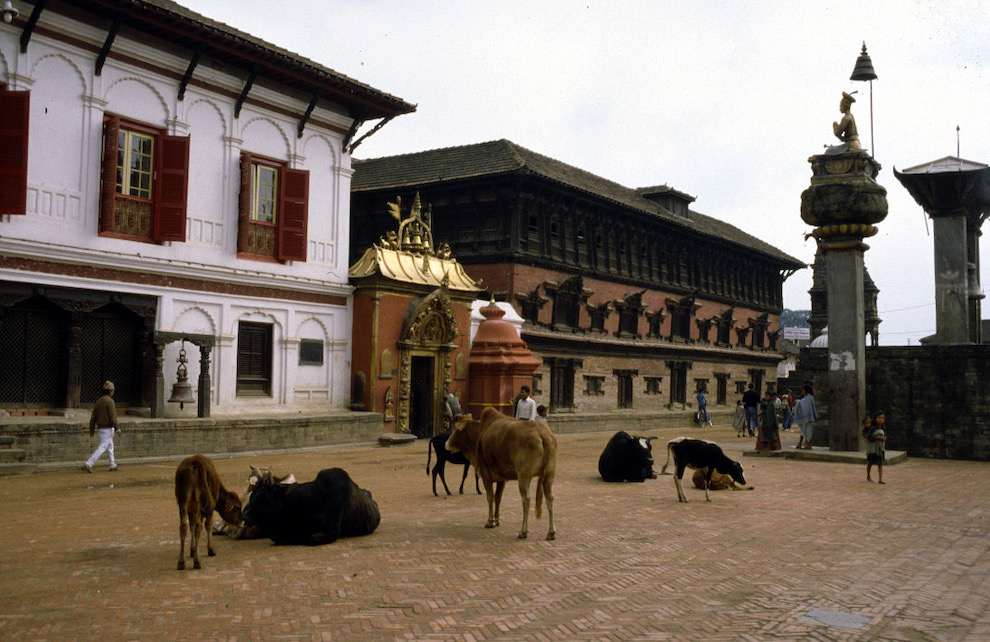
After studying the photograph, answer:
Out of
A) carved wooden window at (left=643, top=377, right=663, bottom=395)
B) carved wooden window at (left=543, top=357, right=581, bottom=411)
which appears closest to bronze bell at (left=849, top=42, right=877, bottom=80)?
carved wooden window at (left=543, top=357, right=581, bottom=411)

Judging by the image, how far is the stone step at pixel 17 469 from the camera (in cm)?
1439

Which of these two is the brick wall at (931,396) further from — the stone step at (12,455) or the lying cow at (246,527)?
the stone step at (12,455)

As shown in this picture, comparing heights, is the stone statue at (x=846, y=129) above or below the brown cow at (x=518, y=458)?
above

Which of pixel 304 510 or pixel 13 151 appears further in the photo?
pixel 13 151

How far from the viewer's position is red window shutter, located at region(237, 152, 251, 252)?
21.0 m

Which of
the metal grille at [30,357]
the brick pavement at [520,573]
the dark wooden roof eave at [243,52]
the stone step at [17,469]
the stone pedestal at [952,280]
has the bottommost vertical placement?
the brick pavement at [520,573]

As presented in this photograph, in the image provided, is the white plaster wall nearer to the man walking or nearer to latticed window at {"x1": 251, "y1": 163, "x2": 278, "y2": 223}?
latticed window at {"x1": 251, "y1": 163, "x2": 278, "y2": 223}

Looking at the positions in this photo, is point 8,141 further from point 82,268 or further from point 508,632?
point 508,632

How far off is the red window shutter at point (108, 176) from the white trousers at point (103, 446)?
17.3 feet

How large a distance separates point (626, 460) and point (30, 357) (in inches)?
500

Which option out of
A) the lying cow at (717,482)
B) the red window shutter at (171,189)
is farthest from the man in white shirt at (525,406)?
the red window shutter at (171,189)

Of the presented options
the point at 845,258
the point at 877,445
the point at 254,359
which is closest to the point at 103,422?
the point at 254,359

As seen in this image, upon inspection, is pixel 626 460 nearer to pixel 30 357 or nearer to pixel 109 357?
pixel 109 357

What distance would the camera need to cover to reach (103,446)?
14938 mm
